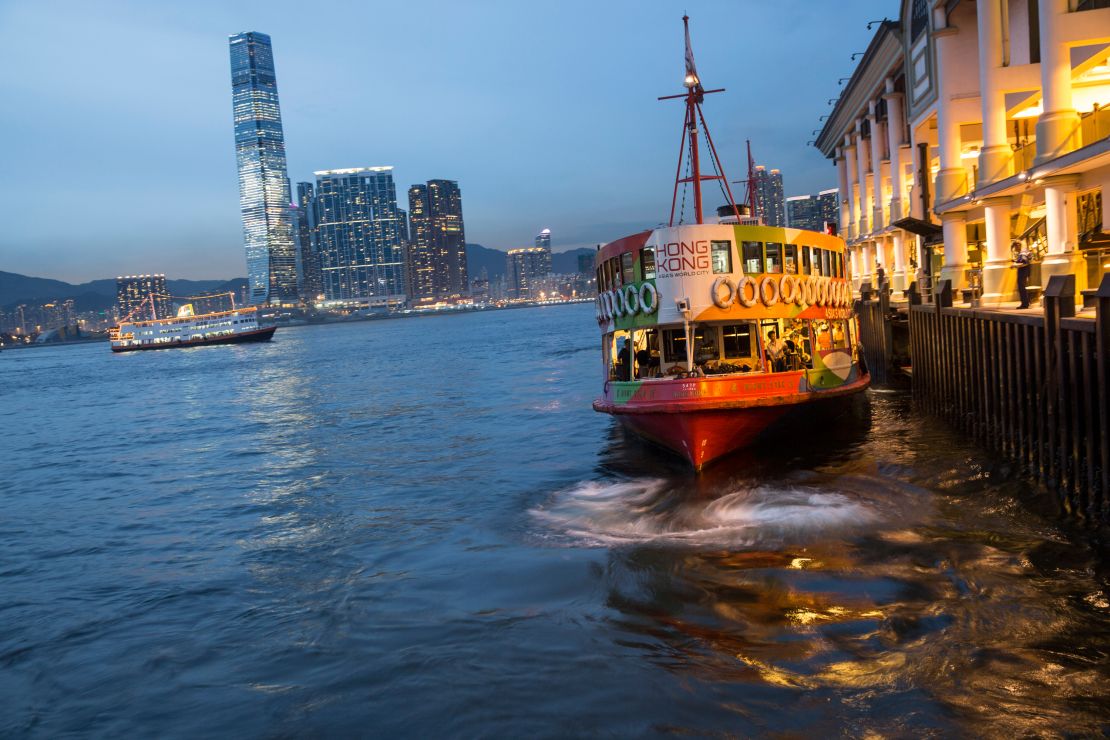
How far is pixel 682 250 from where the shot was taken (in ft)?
56.3

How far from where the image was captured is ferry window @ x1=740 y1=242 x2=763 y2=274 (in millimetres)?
17812

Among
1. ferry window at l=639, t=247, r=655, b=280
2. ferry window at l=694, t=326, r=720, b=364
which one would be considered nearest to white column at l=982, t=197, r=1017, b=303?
ferry window at l=694, t=326, r=720, b=364

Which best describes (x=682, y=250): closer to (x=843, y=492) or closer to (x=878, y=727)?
(x=843, y=492)

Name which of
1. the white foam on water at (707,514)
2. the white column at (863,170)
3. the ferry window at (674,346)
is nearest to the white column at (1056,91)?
the ferry window at (674,346)

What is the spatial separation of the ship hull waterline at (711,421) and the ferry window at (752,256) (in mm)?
2978

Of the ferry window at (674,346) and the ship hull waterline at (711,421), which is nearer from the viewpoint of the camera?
the ship hull waterline at (711,421)

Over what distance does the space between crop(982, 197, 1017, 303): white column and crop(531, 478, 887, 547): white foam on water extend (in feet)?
29.5

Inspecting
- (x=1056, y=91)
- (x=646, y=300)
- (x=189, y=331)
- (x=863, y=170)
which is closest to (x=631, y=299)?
(x=646, y=300)

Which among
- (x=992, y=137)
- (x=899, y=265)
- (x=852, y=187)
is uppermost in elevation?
(x=852, y=187)

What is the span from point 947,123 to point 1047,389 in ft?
57.1

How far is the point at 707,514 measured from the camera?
14.5 metres

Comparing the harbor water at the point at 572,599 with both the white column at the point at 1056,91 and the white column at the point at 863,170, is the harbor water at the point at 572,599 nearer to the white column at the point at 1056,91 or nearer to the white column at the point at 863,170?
the white column at the point at 1056,91

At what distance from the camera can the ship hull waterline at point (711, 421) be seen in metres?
16.6

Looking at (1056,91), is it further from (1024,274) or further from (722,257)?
(722,257)
